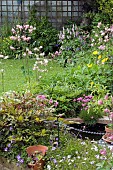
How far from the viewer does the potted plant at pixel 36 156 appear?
4.34 metres

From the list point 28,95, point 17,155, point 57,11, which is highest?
point 57,11

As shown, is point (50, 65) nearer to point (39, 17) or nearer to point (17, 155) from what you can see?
point (39, 17)

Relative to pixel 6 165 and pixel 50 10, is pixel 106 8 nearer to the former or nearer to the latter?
pixel 50 10

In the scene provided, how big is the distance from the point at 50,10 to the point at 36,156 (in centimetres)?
893

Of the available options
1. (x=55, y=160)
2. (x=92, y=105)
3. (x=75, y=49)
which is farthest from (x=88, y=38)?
(x=55, y=160)

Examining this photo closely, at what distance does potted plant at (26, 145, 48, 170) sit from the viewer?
4.34 meters

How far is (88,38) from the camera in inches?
424

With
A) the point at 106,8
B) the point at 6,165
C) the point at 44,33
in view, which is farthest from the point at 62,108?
the point at 44,33

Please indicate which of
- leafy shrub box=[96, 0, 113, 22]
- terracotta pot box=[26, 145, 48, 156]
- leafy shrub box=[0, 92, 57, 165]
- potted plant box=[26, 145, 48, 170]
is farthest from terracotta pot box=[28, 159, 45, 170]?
leafy shrub box=[96, 0, 113, 22]

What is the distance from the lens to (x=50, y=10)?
12.9 metres

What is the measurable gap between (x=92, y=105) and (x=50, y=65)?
14.3ft

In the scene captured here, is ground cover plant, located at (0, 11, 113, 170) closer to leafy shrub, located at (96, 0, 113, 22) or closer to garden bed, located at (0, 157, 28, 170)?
garden bed, located at (0, 157, 28, 170)

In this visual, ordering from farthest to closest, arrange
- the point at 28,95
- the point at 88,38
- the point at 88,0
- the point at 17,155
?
the point at 88,0 < the point at 88,38 < the point at 28,95 < the point at 17,155

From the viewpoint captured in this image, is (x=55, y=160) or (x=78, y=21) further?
(x=78, y=21)
